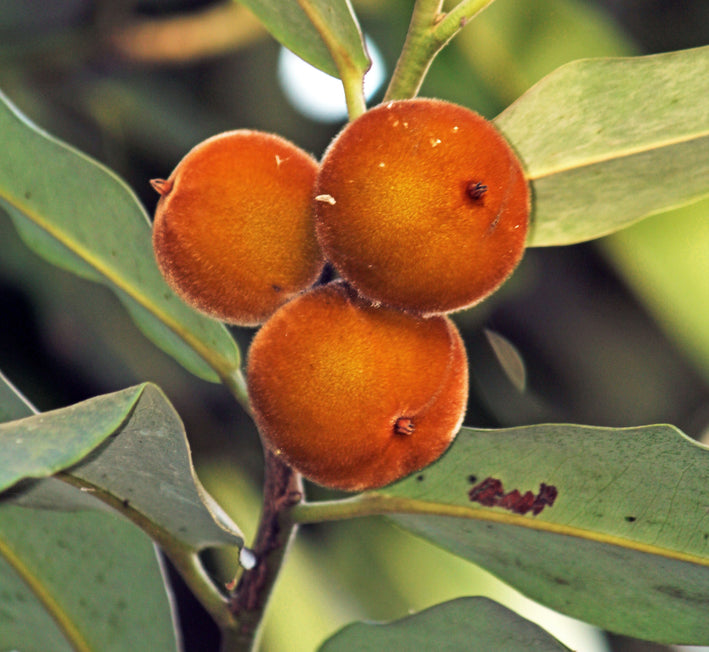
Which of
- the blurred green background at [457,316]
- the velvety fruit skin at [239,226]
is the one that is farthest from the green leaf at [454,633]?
the blurred green background at [457,316]

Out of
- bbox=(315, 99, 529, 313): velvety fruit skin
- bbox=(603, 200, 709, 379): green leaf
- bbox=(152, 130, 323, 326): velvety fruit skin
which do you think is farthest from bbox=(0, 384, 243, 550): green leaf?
bbox=(603, 200, 709, 379): green leaf

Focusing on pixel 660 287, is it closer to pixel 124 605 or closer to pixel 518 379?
pixel 518 379

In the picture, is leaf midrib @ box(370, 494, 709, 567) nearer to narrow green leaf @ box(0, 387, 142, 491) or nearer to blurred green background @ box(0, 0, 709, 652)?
narrow green leaf @ box(0, 387, 142, 491)

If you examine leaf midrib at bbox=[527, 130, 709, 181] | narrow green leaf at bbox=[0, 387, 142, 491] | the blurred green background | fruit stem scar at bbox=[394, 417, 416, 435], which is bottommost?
the blurred green background

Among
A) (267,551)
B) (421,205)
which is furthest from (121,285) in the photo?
(421,205)

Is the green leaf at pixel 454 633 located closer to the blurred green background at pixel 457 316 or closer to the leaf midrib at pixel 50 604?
the leaf midrib at pixel 50 604

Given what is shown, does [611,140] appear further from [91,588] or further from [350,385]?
[91,588]
